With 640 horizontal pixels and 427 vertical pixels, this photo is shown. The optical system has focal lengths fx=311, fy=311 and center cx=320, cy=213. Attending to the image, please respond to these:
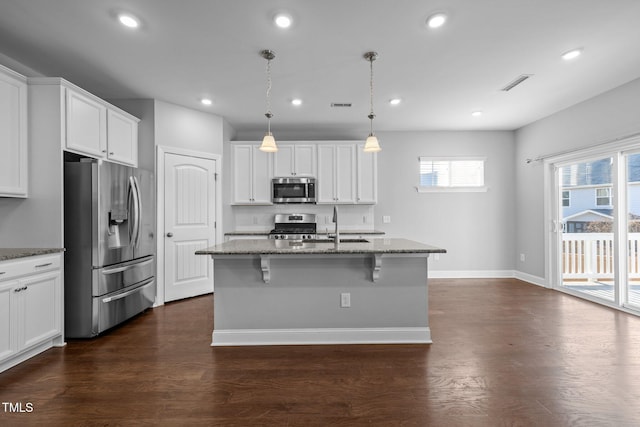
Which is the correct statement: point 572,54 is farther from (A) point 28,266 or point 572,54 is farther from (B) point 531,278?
(A) point 28,266

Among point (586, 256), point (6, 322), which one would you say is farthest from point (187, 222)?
point (586, 256)

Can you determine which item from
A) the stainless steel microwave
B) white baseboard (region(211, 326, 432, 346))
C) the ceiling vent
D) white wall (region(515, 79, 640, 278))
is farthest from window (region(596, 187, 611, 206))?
the stainless steel microwave

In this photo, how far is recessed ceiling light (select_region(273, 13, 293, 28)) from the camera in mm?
2381

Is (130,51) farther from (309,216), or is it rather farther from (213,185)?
(309,216)

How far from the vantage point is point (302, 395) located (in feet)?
6.57

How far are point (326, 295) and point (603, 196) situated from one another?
13.1 feet

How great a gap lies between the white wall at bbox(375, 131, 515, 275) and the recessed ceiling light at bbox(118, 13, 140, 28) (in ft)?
13.5

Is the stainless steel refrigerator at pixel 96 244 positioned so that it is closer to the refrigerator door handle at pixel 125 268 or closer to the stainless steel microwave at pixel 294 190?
the refrigerator door handle at pixel 125 268

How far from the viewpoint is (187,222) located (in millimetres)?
4375

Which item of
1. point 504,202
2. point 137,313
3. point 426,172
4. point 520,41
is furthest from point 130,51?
point 504,202

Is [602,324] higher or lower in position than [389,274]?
lower

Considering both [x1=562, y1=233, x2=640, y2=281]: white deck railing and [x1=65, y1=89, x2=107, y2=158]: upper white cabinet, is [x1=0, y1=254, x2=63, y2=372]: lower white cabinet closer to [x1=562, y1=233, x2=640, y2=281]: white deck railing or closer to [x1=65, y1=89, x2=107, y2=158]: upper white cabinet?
[x1=65, y1=89, x2=107, y2=158]: upper white cabinet

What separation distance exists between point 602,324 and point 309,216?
404 centimetres

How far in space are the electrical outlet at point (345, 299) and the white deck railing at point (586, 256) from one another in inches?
154
